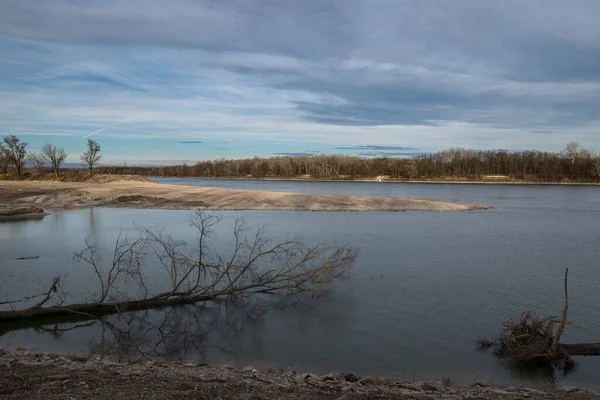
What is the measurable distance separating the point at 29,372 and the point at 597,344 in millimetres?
9544

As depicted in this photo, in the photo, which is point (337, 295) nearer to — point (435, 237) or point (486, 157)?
point (435, 237)

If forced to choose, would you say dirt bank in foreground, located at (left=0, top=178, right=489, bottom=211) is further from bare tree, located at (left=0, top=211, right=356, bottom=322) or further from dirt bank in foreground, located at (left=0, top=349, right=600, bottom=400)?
dirt bank in foreground, located at (left=0, top=349, right=600, bottom=400)

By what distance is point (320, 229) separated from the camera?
25156 mm

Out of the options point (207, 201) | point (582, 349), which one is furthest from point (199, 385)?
point (207, 201)

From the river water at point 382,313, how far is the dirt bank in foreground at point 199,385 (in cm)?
94

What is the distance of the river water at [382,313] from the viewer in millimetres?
8805

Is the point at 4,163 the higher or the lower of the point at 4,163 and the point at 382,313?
the higher

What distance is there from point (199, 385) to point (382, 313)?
5.70 metres

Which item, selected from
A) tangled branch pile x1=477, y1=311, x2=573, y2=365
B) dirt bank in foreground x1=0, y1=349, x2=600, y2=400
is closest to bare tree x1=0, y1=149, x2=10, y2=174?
dirt bank in foreground x1=0, y1=349, x2=600, y2=400

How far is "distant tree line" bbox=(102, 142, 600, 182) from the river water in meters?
93.3

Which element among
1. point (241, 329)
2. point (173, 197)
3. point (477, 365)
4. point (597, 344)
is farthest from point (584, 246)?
point (173, 197)

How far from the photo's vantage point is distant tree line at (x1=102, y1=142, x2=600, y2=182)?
10638cm

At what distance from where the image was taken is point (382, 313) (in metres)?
11.3

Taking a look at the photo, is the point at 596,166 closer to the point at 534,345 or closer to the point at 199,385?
the point at 534,345
